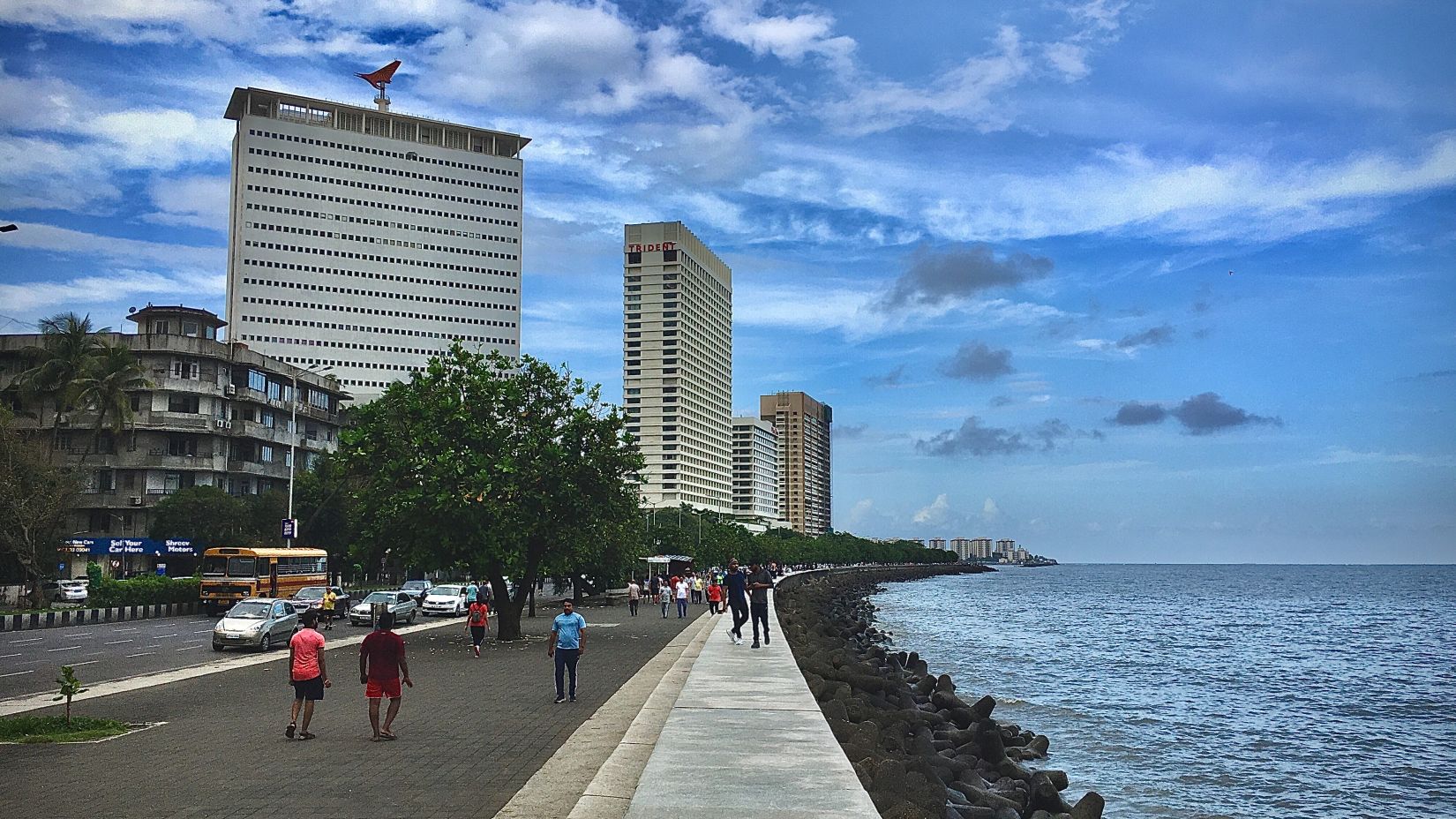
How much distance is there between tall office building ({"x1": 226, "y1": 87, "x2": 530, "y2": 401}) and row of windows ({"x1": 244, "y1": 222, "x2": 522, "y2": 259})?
199mm

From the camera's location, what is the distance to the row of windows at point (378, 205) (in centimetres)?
17362

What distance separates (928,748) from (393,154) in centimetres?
18308

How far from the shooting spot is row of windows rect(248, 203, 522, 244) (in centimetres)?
17400

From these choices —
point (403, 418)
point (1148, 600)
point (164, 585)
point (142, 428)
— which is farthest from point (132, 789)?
point (1148, 600)

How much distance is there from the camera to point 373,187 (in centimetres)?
18262

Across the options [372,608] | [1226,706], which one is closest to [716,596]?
[372,608]

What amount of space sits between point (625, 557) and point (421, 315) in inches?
5363

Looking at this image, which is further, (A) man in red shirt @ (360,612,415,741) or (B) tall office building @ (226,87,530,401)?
(B) tall office building @ (226,87,530,401)

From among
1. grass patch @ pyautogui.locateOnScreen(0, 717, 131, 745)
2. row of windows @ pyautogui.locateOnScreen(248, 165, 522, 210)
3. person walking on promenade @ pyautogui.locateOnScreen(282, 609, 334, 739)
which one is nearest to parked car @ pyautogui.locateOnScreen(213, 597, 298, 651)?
grass patch @ pyautogui.locateOnScreen(0, 717, 131, 745)

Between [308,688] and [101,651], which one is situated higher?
[308,688]

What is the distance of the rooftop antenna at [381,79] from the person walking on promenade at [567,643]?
19057 centimetres

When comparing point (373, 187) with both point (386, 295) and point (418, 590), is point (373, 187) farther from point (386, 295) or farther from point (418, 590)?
point (418, 590)

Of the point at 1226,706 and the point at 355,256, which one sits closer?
the point at 1226,706

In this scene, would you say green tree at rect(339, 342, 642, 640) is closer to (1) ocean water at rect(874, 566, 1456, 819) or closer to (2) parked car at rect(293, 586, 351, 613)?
(2) parked car at rect(293, 586, 351, 613)
